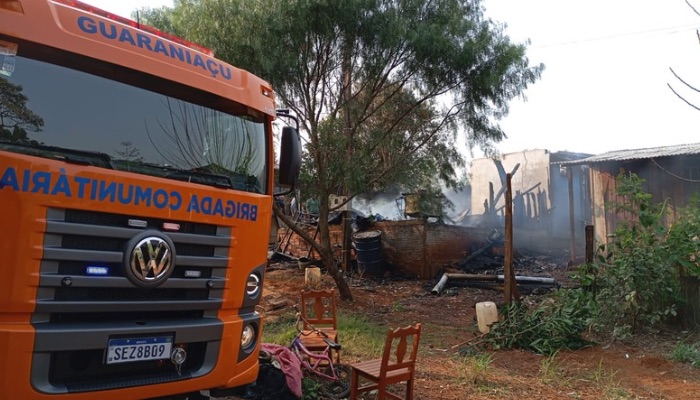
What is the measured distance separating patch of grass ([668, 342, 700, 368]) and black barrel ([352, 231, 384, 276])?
27.3 ft

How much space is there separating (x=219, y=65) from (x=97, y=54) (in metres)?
0.98

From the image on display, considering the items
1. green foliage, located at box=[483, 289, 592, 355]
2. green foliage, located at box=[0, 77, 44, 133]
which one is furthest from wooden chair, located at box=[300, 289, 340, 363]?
green foliage, located at box=[0, 77, 44, 133]

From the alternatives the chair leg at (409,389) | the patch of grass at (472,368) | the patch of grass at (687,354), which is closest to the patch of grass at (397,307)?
the patch of grass at (472,368)

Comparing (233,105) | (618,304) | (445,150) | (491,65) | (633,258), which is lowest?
(618,304)

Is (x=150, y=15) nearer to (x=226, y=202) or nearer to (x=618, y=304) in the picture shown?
(x=226, y=202)

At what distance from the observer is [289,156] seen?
14.8ft

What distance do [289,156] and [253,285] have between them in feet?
3.99

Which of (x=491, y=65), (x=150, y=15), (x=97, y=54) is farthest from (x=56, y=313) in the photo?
(x=491, y=65)

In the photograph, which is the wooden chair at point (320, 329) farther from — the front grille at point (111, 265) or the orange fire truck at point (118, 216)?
the front grille at point (111, 265)

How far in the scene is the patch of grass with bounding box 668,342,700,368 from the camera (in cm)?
632

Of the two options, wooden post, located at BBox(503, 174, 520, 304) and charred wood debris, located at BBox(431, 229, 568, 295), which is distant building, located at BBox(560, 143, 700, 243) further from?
wooden post, located at BBox(503, 174, 520, 304)

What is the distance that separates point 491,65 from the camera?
1102 cm

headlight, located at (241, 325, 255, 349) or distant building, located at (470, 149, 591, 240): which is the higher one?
distant building, located at (470, 149, 591, 240)

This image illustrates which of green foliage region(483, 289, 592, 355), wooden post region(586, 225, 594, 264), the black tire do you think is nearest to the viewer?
the black tire
